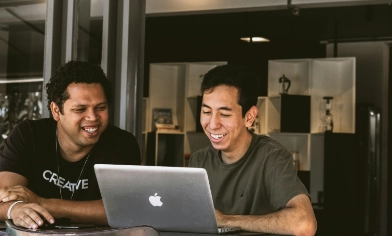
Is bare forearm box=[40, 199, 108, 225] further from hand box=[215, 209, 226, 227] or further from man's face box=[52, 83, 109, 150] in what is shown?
hand box=[215, 209, 226, 227]

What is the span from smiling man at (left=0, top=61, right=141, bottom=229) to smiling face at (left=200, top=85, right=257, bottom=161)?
0.60 meters

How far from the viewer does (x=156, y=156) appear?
9.84 metres

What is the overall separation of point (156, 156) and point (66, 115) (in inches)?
263

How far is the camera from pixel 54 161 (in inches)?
126

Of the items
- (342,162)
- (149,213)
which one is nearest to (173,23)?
(342,162)

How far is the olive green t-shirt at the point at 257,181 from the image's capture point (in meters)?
2.61

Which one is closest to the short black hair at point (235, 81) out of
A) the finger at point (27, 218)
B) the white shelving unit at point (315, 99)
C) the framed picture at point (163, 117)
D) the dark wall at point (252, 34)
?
the finger at point (27, 218)

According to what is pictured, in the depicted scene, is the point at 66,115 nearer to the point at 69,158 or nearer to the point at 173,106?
the point at 69,158

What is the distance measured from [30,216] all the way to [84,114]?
82cm

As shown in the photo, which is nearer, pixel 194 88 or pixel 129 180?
pixel 129 180

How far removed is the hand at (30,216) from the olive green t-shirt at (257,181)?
73 cm

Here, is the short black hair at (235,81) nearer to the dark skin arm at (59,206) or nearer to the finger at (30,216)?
the dark skin arm at (59,206)

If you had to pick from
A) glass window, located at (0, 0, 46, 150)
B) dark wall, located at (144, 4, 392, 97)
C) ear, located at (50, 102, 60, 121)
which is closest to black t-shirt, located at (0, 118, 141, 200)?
ear, located at (50, 102, 60, 121)

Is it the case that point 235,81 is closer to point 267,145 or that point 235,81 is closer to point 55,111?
point 267,145
